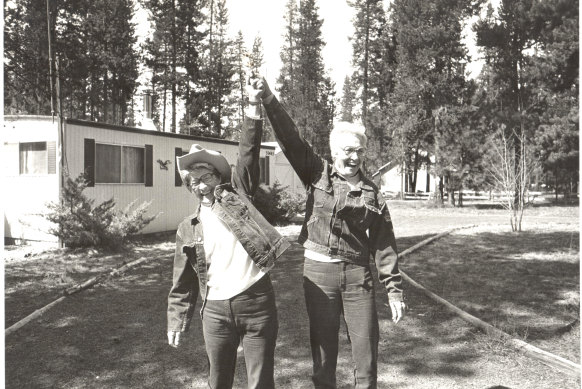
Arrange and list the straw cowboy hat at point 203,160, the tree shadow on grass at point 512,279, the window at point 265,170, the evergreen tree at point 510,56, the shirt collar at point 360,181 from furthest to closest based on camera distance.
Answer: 1. the evergreen tree at point 510,56
2. the window at point 265,170
3. the tree shadow on grass at point 512,279
4. the shirt collar at point 360,181
5. the straw cowboy hat at point 203,160

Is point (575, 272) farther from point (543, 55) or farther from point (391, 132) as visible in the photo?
point (391, 132)

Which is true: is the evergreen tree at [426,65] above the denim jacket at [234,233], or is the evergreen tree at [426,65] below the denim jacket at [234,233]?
above

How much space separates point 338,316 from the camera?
290 cm

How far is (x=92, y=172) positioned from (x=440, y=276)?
8403 millimetres

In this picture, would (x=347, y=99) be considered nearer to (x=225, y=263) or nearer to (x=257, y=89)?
(x=257, y=89)

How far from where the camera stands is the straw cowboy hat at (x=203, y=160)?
9.34 ft

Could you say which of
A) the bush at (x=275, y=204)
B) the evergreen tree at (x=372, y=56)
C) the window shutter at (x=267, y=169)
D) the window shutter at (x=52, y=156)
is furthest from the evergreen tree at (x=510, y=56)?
the window shutter at (x=52, y=156)

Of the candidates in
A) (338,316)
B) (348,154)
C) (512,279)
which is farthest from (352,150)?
(512,279)

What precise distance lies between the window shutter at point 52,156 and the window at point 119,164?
1029 millimetres

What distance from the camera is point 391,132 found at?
104 feet

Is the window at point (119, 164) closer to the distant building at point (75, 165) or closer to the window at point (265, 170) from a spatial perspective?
the distant building at point (75, 165)

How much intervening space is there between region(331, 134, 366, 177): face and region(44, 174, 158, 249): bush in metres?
8.55

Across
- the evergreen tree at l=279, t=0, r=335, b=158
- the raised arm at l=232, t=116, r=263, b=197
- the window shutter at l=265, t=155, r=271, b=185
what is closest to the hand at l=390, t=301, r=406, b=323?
the raised arm at l=232, t=116, r=263, b=197

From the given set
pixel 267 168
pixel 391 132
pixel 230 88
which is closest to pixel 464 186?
pixel 391 132
